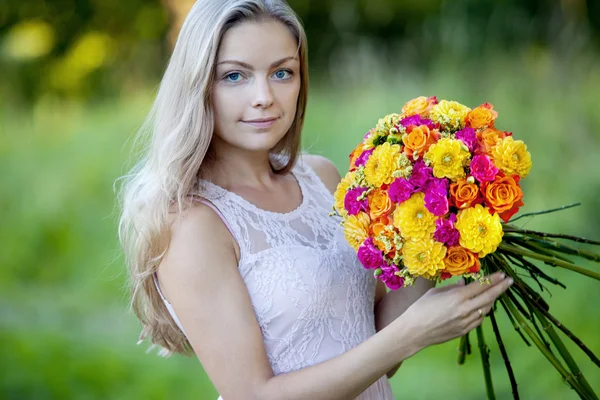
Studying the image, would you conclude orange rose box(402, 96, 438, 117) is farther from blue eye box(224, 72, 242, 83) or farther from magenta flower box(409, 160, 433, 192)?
blue eye box(224, 72, 242, 83)

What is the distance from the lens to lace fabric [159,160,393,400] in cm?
221

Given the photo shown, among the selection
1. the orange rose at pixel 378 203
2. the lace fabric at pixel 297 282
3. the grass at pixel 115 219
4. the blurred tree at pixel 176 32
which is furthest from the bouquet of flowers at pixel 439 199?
the blurred tree at pixel 176 32

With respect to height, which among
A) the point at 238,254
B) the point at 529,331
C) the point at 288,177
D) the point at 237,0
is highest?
the point at 237,0

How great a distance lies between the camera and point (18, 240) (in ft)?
22.4

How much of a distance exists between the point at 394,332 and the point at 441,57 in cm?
503

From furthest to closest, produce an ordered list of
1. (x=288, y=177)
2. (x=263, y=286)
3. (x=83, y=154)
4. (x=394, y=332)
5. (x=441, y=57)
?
1. (x=83, y=154)
2. (x=441, y=57)
3. (x=288, y=177)
4. (x=263, y=286)
5. (x=394, y=332)

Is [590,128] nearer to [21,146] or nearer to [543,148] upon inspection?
[543,148]

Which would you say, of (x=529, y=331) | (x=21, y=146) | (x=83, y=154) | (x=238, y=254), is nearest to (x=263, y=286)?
(x=238, y=254)

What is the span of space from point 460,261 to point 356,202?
32cm

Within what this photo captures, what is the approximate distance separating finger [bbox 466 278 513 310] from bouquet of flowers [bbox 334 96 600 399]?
58 millimetres

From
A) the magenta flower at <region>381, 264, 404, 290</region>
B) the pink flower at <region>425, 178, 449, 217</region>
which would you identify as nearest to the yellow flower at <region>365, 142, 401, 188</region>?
the pink flower at <region>425, 178, 449, 217</region>

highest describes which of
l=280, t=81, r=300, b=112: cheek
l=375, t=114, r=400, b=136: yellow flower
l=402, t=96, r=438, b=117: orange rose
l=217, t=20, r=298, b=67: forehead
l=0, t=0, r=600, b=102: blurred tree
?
l=0, t=0, r=600, b=102: blurred tree

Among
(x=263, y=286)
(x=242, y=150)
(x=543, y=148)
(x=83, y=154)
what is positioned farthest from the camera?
(x=83, y=154)

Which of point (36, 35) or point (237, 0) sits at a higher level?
point (36, 35)
